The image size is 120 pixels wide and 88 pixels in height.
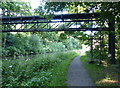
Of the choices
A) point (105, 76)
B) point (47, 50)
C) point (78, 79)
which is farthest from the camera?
point (47, 50)

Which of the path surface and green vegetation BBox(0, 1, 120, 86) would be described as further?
the path surface

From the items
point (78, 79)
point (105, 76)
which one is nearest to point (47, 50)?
point (78, 79)

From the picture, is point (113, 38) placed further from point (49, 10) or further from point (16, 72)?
point (16, 72)

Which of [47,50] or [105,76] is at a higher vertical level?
[105,76]

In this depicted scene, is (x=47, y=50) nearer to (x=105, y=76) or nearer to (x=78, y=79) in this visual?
(x=78, y=79)

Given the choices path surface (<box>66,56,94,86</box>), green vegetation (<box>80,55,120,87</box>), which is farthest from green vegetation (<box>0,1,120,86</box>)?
path surface (<box>66,56,94,86</box>)

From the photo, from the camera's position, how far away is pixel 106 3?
17.8 feet

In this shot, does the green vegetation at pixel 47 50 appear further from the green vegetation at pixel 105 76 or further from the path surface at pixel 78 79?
the path surface at pixel 78 79

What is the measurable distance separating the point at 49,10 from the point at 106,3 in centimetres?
259

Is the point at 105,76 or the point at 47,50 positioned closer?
the point at 105,76

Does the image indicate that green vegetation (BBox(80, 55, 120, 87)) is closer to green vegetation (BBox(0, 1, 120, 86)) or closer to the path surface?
green vegetation (BBox(0, 1, 120, 86))

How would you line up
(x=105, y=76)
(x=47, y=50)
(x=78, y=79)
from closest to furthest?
(x=78, y=79) < (x=105, y=76) < (x=47, y=50)

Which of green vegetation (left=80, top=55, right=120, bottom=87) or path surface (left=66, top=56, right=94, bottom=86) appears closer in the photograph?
green vegetation (left=80, top=55, right=120, bottom=87)

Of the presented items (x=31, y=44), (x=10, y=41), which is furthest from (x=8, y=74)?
(x=31, y=44)
